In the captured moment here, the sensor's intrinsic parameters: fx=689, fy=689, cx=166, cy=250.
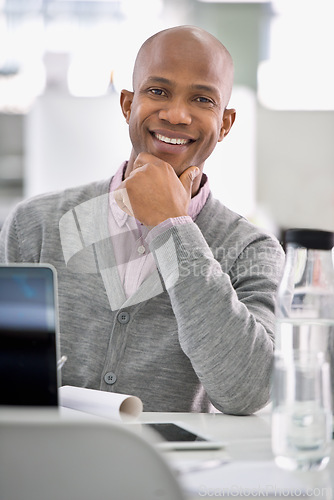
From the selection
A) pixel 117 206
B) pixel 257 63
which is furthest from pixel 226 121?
pixel 257 63

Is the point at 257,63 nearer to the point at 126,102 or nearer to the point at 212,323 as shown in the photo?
the point at 126,102

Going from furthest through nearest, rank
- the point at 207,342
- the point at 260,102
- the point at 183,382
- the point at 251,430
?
the point at 260,102, the point at 183,382, the point at 207,342, the point at 251,430

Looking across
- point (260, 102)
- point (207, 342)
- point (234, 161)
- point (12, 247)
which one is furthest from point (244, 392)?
point (260, 102)

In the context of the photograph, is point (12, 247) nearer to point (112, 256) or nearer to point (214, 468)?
point (112, 256)

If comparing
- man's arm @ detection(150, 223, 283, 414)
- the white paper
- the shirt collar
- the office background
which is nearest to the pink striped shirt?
the shirt collar

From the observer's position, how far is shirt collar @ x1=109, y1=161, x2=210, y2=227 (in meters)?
1.43

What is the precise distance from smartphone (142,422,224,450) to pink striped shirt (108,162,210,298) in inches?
17.4

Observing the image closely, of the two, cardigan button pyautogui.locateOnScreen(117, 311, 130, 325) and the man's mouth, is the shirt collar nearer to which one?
the man's mouth

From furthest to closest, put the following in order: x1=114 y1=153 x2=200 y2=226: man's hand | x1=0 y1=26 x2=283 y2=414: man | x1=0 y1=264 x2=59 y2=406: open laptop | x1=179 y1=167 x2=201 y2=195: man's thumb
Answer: x1=179 y1=167 x2=201 y2=195: man's thumb
x1=114 y1=153 x2=200 y2=226: man's hand
x1=0 y1=26 x2=283 y2=414: man
x1=0 y1=264 x2=59 y2=406: open laptop

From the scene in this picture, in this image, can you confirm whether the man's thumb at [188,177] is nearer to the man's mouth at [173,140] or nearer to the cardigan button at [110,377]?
the man's mouth at [173,140]

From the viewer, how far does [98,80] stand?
14.9 ft

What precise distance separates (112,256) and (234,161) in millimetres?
2986

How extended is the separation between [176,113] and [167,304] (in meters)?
0.38

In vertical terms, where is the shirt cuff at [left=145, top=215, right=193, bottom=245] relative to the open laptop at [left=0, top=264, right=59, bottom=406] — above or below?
above
